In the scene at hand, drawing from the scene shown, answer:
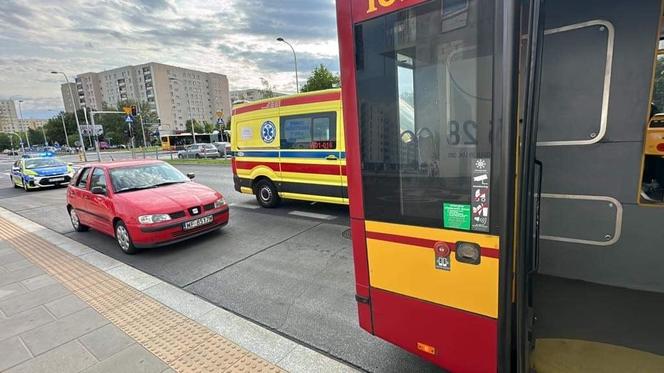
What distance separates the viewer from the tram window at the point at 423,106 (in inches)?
60.7

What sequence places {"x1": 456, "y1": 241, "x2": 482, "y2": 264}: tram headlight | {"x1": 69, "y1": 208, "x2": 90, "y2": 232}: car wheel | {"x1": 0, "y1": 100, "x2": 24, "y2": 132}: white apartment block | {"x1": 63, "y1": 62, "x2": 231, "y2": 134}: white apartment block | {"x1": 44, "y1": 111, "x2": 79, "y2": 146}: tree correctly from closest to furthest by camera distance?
{"x1": 456, "y1": 241, "x2": 482, "y2": 264}: tram headlight, {"x1": 69, "y1": 208, "x2": 90, "y2": 232}: car wheel, {"x1": 44, "y1": 111, "x2": 79, "y2": 146}: tree, {"x1": 63, "y1": 62, "x2": 231, "y2": 134}: white apartment block, {"x1": 0, "y1": 100, "x2": 24, "y2": 132}: white apartment block

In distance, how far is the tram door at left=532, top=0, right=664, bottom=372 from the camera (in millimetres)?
2678

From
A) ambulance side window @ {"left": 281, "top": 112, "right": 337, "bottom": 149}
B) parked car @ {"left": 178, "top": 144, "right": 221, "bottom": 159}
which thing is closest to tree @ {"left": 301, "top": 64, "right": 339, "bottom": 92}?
parked car @ {"left": 178, "top": 144, "right": 221, "bottom": 159}

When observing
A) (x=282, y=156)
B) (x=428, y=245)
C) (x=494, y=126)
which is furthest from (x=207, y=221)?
(x=494, y=126)

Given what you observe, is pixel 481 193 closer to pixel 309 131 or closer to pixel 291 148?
pixel 309 131

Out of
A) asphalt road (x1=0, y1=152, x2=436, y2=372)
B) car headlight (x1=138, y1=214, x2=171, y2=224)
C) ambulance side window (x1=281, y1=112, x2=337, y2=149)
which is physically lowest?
asphalt road (x1=0, y1=152, x2=436, y2=372)

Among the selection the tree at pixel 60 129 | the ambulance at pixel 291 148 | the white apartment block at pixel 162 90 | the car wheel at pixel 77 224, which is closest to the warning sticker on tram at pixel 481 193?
the ambulance at pixel 291 148

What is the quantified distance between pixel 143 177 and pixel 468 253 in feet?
20.3

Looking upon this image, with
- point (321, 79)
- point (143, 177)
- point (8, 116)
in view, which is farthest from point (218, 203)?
point (8, 116)

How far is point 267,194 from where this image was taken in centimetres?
815

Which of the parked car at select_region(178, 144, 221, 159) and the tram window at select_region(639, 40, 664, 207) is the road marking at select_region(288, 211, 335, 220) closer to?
the tram window at select_region(639, 40, 664, 207)

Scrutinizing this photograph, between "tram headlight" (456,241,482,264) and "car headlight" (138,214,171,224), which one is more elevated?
"tram headlight" (456,241,482,264)

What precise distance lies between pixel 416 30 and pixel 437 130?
547 mm

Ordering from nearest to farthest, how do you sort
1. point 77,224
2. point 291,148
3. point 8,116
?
point 77,224
point 291,148
point 8,116
